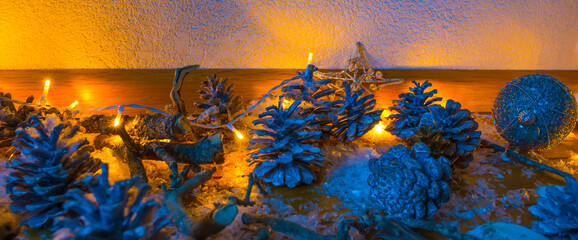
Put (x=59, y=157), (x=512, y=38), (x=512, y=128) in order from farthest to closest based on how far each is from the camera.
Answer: (x=512, y=38)
(x=512, y=128)
(x=59, y=157)

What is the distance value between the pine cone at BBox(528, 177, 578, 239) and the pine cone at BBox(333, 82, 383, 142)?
0.82 ft

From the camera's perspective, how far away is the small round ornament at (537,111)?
484 mm

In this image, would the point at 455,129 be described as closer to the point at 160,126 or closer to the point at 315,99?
the point at 315,99

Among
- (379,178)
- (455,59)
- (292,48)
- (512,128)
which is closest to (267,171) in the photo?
(379,178)

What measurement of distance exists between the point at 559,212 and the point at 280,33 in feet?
2.31

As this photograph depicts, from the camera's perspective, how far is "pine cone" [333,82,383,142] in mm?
531

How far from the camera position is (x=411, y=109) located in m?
0.54

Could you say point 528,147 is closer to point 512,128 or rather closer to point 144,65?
point 512,128

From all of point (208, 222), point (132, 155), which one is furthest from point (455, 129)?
point (132, 155)

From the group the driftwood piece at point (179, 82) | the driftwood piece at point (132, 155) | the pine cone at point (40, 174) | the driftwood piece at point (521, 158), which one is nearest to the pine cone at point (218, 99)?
the driftwood piece at point (179, 82)

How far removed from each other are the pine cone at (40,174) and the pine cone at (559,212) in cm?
53

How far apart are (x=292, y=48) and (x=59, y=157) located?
65cm

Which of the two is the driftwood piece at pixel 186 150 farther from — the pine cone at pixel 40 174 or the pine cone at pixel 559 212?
the pine cone at pixel 559 212

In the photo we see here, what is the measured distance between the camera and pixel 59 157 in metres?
0.35
